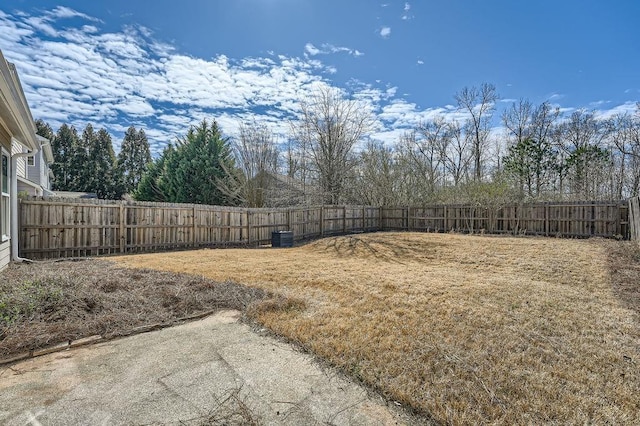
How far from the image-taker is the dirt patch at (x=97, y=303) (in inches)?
113

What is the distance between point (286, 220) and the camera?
12.9m

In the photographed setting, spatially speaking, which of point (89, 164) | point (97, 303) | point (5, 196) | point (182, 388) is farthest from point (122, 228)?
point (89, 164)

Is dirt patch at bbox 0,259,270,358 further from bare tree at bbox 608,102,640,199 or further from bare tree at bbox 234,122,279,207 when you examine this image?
bare tree at bbox 608,102,640,199

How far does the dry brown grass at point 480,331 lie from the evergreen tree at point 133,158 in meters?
34.2

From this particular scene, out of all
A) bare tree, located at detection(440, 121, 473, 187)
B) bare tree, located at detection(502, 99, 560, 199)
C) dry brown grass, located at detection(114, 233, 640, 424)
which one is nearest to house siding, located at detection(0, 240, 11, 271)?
dry brown grass, located at detection(114, 233, 640, 424)

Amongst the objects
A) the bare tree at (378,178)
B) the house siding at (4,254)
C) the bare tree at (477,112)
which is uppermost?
the bare tree at (477,112)

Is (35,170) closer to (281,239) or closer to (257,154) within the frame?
(257,154)

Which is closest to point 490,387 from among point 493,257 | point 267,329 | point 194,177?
point 267,329

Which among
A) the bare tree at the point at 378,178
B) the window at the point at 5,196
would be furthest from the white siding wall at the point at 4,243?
the bare tree at the point at 378,178

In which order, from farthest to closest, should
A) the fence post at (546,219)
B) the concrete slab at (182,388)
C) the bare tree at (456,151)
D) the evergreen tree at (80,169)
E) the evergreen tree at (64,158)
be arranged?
the evergreen tree at (80,169)
the evergreen tree at (64,158)
the bare tree at (456,151)
the fence post at (546,219)
the concrete slab at (182,388)

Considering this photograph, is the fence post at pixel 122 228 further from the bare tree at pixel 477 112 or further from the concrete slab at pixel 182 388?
the bare tree at pixel 477 112

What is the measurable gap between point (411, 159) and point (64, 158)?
3346cm

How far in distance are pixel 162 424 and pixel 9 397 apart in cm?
113

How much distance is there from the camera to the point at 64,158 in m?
32.0
